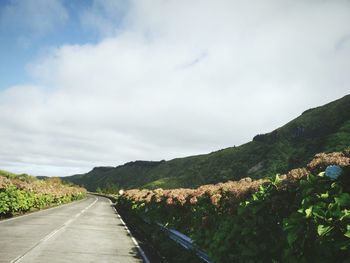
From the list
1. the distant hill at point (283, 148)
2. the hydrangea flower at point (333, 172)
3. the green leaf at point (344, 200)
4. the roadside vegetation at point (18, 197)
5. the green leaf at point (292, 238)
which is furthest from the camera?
the distant hill at point (283, 148)

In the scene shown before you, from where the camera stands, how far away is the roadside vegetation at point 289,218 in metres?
5.07

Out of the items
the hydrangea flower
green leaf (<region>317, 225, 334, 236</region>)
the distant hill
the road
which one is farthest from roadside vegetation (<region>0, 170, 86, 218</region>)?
the distant hill

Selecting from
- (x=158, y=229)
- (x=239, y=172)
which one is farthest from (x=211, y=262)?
(x=239, y=172)

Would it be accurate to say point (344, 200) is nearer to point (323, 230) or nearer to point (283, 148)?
point (323, 230)

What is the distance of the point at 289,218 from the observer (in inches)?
241

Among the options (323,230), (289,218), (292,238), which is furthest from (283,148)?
(323,230)

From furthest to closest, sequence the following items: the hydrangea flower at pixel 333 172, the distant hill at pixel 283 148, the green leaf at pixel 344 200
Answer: the distant hill at pixel 283 148, the hydrangea flower at pixel 333 172, the green leaf at pixel 344 200

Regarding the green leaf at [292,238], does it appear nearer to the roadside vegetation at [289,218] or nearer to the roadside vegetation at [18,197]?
the roadside vegetation at [289,218]

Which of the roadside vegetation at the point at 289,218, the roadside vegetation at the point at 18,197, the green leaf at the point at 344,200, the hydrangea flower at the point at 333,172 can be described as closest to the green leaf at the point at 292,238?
the roadside vegetation at the point at 289,218

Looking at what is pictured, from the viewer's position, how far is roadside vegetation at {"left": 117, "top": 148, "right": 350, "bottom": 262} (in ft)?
16.6

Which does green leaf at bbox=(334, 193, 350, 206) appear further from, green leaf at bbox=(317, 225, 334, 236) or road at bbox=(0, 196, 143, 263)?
road at bbox=(0, 196, 143, 263)

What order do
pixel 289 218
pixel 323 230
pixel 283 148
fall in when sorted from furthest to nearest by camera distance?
pixel 283 148 → pixel 289 218 → pixel 323 230

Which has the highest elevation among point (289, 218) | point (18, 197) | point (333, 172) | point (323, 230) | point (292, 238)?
point (18, 197)

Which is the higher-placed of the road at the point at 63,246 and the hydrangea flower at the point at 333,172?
the hydrangea flower at the point at 333,172
